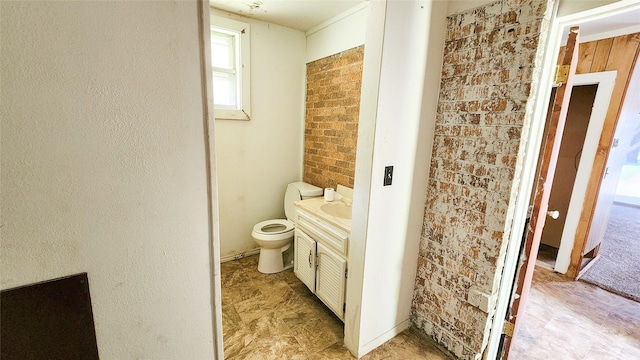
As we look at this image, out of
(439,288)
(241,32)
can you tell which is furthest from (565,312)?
(241,32)

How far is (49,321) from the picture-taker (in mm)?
679

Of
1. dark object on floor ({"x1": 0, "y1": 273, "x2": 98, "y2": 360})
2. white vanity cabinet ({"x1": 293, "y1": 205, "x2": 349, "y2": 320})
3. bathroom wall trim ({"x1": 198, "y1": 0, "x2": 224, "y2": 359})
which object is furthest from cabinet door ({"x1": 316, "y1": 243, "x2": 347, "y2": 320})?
dark object on floor ({"x1": 0, "y1": 273, "x2": 98, "y2": 360})

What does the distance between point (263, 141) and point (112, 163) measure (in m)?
2.15

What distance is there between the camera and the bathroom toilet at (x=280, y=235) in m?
2.44

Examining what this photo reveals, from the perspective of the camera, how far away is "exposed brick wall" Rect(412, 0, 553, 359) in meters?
1.28

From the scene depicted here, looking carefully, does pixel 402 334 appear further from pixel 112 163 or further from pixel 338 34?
pixel 338 34

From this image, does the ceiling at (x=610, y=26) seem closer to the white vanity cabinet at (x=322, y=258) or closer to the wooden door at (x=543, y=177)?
the wooden door at (x=543, y=177)

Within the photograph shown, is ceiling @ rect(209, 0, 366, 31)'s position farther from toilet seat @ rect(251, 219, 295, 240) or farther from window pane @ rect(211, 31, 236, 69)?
toilet seat @ rect(251, 219, 295, 240)

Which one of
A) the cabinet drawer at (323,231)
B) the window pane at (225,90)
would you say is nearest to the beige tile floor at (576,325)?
the cabinet drawer at (323,231)

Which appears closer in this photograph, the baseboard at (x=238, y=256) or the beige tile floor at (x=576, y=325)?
the beige tile floor at (x=576, y=325)

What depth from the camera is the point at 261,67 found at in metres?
2.65

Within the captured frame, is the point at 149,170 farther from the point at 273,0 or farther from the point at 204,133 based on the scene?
the point at 273,0

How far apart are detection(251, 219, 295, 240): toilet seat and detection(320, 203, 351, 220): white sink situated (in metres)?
0.51

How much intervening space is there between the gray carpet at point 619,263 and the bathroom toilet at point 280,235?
292 centimetres
